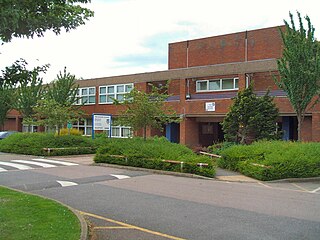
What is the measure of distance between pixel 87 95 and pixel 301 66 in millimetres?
24908

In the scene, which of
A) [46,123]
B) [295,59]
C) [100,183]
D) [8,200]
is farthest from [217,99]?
[8,200]

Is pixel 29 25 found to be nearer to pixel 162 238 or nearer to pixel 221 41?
pixel 162 238

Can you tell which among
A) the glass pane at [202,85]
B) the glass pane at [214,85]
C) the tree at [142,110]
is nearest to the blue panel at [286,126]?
the glass pane at [214,85]

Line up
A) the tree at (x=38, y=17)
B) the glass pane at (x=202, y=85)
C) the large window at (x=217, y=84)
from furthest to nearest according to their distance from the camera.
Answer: the glass pane at (x=202, y=85) < the large window at (x=217, y=84) < the tree at (x=38, y=17)

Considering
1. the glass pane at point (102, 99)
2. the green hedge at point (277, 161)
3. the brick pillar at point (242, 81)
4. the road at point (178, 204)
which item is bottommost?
the road at point (178, 204)

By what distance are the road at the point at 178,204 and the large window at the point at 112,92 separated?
19.3 meters

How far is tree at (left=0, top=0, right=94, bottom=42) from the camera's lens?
4.48 meters

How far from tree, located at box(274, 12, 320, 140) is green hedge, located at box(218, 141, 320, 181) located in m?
3.02

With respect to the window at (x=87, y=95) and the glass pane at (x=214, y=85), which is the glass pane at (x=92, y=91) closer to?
the window at (x=87, y=95)

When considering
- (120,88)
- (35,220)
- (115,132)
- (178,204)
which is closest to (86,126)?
(115,132)

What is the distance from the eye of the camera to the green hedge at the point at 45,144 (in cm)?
2433

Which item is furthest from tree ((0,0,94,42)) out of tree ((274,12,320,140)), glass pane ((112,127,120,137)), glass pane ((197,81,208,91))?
glass pane ((112,127,120,137))

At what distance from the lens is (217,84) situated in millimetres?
29766

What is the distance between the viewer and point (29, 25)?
4898 millimetres
